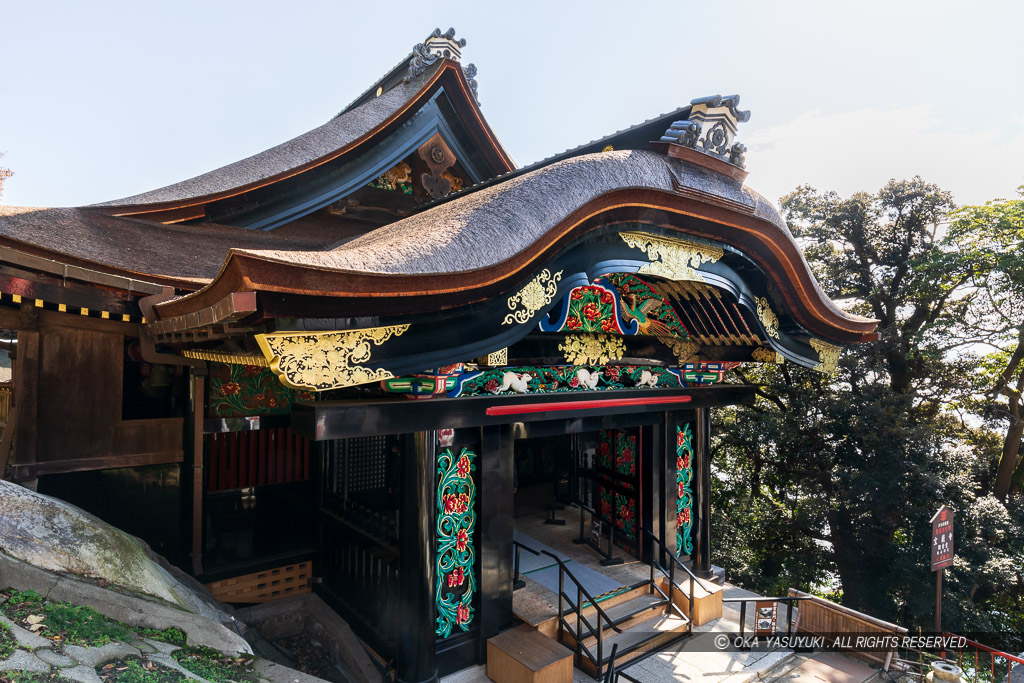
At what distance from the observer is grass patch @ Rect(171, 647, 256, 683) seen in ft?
11.0

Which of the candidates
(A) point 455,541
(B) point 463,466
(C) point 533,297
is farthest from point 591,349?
(A) point 455,541

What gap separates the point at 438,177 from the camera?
8391 mm

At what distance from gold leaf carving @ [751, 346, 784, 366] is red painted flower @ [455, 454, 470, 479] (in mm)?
4022

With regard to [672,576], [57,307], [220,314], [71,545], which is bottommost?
[672,576]

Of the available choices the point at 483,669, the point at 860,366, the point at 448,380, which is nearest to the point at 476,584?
the point at 483,669

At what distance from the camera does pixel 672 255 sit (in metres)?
5.15

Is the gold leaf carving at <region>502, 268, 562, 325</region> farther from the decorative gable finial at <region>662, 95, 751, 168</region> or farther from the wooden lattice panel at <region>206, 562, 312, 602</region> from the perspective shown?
the wooden lattice panel at <region>206, 562, 312, 602</region>

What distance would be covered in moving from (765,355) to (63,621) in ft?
23.4

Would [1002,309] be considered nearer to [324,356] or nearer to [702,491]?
[702,491]

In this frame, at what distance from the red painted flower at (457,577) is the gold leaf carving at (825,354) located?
16.3 ft

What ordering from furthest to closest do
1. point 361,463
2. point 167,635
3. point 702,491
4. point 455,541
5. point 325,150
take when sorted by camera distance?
point 702,491 < point 325,150 < point 361,463 < point 455,541 < point 167,635

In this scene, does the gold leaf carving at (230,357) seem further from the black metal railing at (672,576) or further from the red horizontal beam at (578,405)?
the black metal railing at (672,576)

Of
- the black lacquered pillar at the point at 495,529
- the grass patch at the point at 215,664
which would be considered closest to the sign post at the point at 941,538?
the black lacquered pillar at the point at 495,529

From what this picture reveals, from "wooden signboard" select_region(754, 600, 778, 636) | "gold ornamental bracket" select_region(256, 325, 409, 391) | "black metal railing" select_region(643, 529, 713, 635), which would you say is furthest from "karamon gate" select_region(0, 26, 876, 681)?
"wooden signboard" select_region(754, 600, 778, 636)
